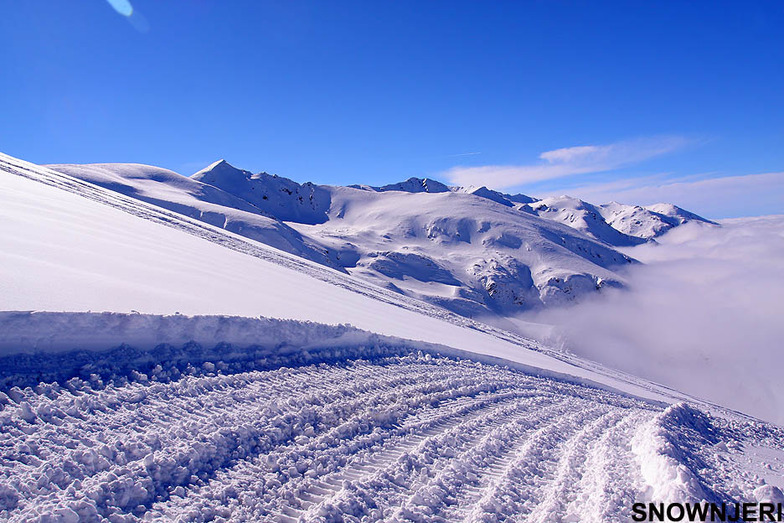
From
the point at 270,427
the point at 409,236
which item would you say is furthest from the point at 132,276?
the point at 409,236

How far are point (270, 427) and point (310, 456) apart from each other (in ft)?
1.57

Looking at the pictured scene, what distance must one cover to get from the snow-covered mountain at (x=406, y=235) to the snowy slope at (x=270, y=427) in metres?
30.8

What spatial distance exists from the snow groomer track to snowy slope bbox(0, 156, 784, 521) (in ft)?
0.05

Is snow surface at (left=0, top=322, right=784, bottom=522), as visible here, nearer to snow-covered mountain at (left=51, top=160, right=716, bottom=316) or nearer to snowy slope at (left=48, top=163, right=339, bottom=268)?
snowy slope at (left=48, top=163, right=339, bottom=268)

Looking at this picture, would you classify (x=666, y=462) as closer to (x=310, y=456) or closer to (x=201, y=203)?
(x=310, y=456)

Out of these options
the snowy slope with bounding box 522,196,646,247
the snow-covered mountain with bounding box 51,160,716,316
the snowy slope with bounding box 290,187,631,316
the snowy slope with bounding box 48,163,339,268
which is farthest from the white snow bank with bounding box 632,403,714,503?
the snowy slope with bounding box 522,196,646,247

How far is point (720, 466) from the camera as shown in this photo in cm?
514

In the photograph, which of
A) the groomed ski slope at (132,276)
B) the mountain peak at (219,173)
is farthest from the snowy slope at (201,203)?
the groomed ski slope at (132,276)

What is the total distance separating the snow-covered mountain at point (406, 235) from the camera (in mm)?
46719

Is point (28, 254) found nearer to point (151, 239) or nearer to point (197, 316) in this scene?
point (197, 316)

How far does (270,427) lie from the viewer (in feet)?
13.0

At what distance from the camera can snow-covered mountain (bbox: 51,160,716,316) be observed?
1839 inches

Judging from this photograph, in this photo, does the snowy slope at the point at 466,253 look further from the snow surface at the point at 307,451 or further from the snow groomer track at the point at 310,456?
the snow groomer track at the point at 310,456

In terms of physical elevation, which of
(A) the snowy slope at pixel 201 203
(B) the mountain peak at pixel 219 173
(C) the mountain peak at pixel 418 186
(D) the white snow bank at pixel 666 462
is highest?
(C) the mountain peak at pixel 418 186
